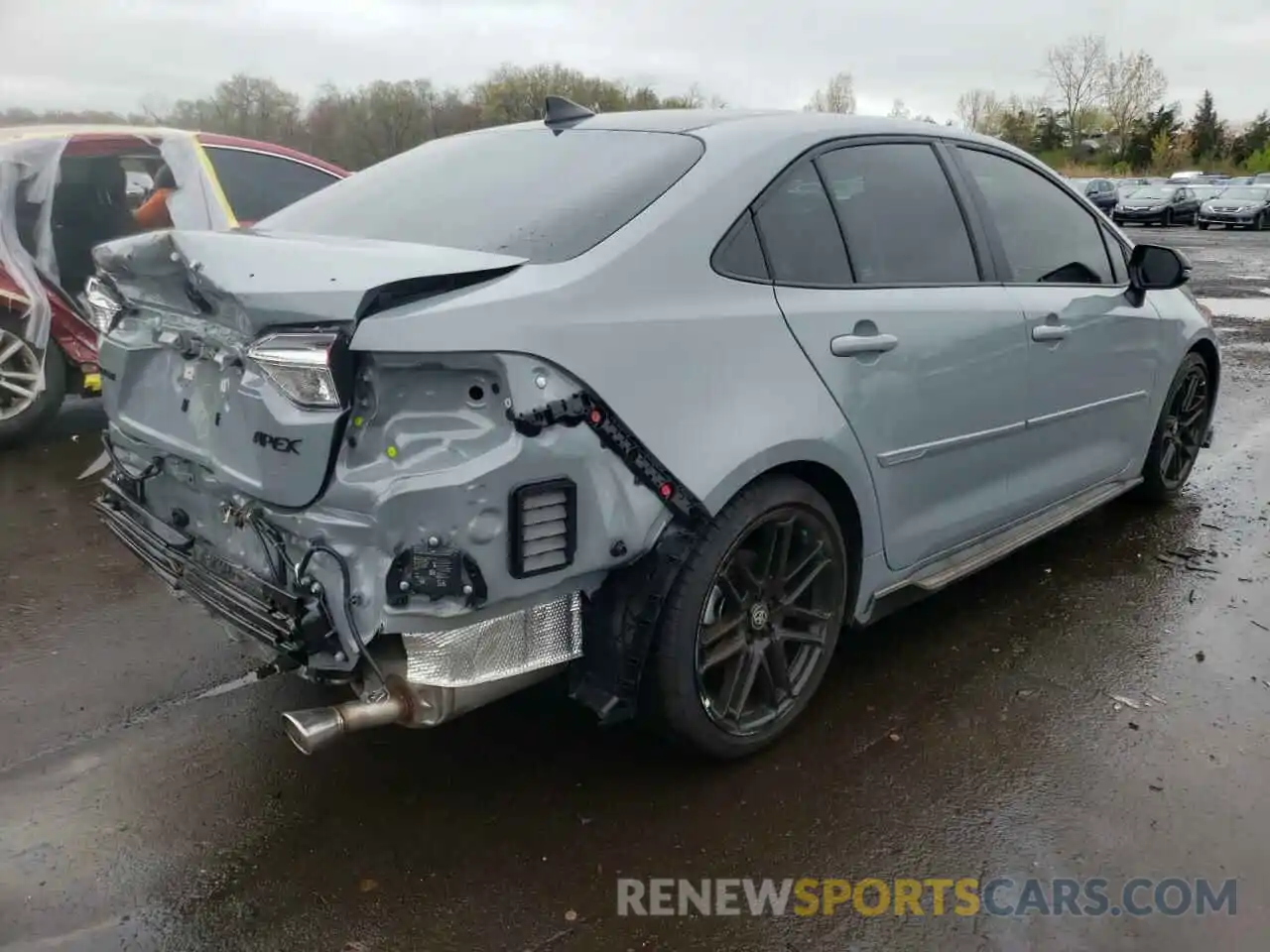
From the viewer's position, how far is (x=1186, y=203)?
3334 cm

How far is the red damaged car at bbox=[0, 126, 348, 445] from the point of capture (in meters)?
5.76

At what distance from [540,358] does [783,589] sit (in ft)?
3.65

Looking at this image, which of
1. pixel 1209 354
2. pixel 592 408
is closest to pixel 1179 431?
pixel 1209 354

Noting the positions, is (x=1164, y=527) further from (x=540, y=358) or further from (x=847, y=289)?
(x=540, y=358)

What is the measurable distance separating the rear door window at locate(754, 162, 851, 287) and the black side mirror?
6.32 feet

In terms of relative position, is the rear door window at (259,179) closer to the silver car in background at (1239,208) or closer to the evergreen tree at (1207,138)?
the silver car in background at (1239,208)

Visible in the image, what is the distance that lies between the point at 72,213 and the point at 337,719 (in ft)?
16.0

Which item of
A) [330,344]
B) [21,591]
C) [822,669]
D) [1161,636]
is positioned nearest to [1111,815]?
[822,669]

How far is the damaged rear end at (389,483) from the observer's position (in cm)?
222

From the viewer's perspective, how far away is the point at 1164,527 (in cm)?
495

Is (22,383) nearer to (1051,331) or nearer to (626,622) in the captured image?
(626,622)

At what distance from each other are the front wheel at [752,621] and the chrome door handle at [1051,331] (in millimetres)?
1221

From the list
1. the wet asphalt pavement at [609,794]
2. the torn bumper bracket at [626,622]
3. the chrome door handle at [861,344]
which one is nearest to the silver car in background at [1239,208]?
the wet asphalt pavement at [609,794]

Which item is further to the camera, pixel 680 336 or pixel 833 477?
pixel 833 477
